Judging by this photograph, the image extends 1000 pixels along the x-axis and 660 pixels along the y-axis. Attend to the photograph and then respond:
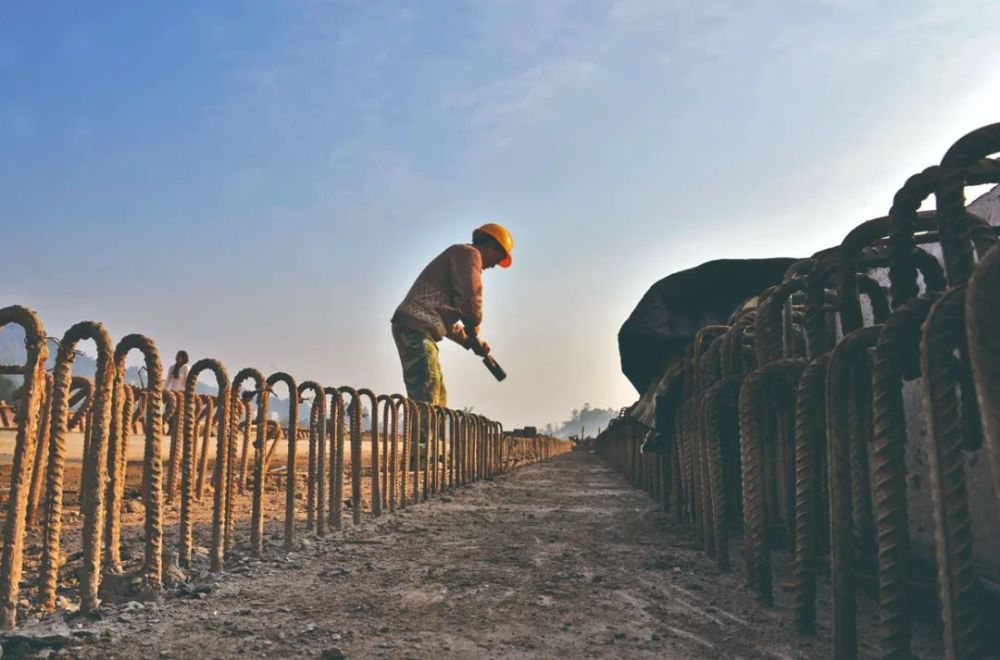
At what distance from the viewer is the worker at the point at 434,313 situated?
28.1ft

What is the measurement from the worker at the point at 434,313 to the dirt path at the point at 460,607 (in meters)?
4.01

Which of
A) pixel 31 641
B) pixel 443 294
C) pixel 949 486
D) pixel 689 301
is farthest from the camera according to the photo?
pixel 443 294

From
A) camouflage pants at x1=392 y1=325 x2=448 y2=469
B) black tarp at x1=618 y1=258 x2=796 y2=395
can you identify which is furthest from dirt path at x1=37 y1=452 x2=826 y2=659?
camouflage pants at x1=392 y1=325 x2=448 y2=469

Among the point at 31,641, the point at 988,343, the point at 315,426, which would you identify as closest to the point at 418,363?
the point at 315,426

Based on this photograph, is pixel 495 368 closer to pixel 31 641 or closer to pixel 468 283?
pixel 468 283

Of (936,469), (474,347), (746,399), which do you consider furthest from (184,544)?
(474,347)

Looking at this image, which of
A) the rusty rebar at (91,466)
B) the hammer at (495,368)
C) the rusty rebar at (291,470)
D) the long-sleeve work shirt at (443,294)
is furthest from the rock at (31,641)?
the hammer at (495,368)

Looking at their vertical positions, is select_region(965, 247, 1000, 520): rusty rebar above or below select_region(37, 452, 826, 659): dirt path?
above

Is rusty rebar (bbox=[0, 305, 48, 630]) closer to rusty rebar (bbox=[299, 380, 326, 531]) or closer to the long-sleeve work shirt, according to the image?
rusty rebar (bbox=[299, 380, 326, 531])

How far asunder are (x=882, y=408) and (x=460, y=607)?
6.01 ft

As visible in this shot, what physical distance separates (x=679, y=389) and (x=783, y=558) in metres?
1.61

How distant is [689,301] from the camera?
6688mm

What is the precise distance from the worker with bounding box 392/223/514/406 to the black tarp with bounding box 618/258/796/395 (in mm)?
2281

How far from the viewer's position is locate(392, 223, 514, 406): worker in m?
8.58
